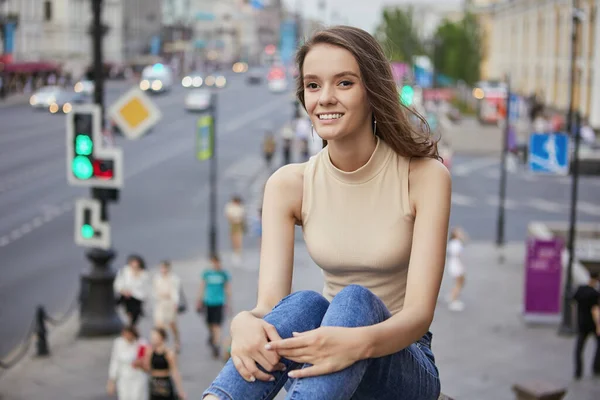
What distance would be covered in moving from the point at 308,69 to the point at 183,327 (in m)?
14.8

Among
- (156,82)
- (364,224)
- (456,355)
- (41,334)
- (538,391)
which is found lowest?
(456,355)

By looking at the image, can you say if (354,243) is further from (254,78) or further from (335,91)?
(254,78)

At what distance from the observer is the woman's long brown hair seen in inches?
144

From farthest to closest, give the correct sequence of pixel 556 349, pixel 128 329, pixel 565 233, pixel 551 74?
pixel 551 74 < pixel 565 233 < pixel 556 349 < pixel 128 329

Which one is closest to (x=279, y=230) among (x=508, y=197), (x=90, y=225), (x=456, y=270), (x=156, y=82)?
(x=90, y=225)

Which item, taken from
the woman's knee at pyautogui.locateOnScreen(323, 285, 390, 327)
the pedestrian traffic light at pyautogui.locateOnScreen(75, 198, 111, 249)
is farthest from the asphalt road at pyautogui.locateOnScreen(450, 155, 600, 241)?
the woman's knee at pyautogui.locateOnScreen(323, 285, 390, 327)

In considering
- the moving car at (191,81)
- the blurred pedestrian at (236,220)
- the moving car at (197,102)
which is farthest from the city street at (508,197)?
the moving car at (197,102)

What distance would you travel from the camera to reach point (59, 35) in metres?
92.7

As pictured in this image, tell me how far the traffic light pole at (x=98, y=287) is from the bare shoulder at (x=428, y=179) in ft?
43.7

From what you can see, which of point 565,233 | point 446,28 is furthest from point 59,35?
point 565,233

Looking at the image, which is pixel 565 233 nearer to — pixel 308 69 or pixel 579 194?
pixel 579 194

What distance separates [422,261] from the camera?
3.56 meters

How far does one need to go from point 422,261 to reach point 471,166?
41596 millimetres

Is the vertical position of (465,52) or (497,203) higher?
(465,52)
